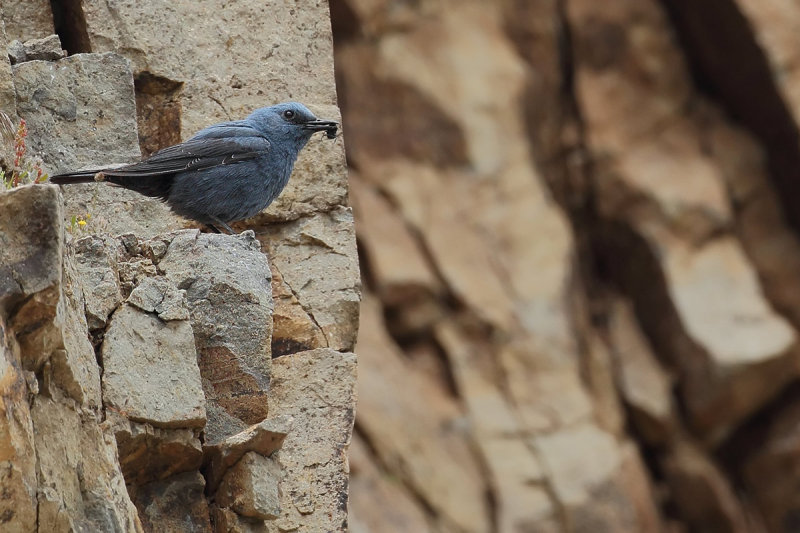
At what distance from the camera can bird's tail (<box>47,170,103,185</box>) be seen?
572 centimetres

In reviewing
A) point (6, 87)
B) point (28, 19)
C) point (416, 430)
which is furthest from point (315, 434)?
point (416, 430)

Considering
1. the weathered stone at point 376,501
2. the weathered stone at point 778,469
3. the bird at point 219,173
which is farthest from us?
the weathered stone at point 778,469

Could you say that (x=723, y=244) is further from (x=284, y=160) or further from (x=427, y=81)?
(x=284, y=160)

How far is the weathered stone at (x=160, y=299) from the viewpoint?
15.9 ft

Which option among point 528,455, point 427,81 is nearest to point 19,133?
point 528,455

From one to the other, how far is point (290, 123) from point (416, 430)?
25.0ft

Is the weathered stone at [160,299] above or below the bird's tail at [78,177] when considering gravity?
below

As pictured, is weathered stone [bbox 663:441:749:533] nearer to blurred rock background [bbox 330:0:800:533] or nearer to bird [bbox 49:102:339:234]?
blurred rock background [bbox 330:0:800:533]

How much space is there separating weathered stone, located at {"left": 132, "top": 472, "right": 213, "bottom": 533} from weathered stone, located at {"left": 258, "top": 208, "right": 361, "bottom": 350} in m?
1.71

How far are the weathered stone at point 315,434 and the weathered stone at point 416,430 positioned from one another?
7149 millimetres

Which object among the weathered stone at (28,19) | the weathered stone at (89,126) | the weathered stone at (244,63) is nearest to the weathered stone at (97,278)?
the weathered stone at (89,126)

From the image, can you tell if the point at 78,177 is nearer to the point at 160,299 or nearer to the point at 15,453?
the point at 160,299

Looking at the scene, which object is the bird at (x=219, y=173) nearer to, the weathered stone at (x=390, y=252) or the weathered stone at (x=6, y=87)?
the weathered stone at (x=6, y=87)

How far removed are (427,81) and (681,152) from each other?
131 inches
